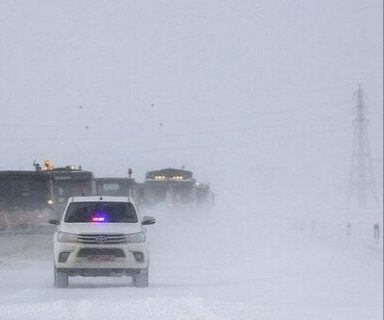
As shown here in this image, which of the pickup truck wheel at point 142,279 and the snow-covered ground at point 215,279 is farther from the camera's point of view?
the pickup truck wheel at point 142,279

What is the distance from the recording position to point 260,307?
13469mm

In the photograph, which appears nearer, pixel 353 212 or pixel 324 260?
pixel 324 260

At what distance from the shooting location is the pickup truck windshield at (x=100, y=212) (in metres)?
17.2

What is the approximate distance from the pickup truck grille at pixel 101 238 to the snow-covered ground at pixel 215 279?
0.81 meters

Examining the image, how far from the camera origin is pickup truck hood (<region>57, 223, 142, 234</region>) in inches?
653

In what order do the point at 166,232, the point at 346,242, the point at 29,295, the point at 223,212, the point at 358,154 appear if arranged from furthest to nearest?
1. the point at 358,154
2. the point at 223,212
3. the point at 346,242
4. the point at 166,232
5. the point at 29,295

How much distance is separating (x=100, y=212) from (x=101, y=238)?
0.98 metres

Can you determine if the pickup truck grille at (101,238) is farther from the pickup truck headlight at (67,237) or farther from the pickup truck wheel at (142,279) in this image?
the pickup truck wheel at (142,279)

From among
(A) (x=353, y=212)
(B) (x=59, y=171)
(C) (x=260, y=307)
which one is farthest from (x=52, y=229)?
(A) (x=353, y=212)

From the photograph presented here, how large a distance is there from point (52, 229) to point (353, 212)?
107 feet

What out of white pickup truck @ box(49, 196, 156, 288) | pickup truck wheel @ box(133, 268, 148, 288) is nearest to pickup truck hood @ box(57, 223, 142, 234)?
white pickup truck @ box(49, 196, 156, 288)

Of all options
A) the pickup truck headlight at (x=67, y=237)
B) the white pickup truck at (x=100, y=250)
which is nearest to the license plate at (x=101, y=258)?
the white pickup truck at (x=100, y=250)

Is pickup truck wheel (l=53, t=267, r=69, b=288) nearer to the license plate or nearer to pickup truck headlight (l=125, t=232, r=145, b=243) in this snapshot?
the license plate

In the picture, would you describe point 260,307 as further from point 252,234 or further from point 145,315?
point 252,234
